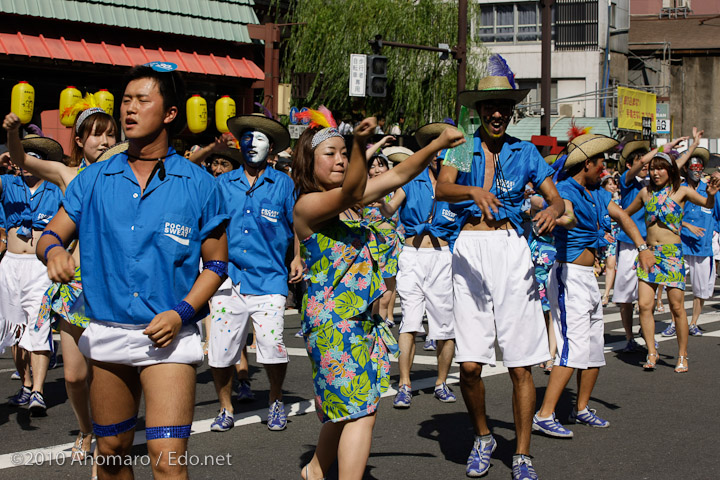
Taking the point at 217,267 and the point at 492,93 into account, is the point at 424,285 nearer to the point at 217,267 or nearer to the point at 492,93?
the point at 492,93

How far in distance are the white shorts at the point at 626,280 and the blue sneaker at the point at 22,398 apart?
21.5ft

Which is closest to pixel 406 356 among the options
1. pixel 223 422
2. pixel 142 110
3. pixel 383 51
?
pixel 223 422

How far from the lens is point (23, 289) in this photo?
7.95 metres

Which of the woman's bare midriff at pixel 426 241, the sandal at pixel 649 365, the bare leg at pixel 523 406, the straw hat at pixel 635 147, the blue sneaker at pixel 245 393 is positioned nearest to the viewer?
the bare leg at pixel 523 406

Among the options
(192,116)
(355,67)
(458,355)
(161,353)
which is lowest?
(458,355)

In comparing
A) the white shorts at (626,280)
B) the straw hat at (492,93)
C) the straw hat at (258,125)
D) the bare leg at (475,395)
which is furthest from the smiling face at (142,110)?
the white shorts at (626,280)

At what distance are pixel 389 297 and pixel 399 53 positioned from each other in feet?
70.1

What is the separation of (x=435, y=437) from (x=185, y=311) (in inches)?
133

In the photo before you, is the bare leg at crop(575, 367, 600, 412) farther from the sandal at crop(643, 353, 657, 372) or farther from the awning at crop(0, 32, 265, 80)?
the awning at crop(0, 32, 265, 80)

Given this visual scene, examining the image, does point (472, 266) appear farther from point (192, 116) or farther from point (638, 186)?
point (192, 116)

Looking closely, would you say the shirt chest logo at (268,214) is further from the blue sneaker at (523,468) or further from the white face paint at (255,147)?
the blue sneaker at (523,468)

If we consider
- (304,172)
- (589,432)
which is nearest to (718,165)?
(589,432)

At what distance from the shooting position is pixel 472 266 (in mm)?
6020

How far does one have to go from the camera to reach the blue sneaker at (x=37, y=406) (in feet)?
24.8
